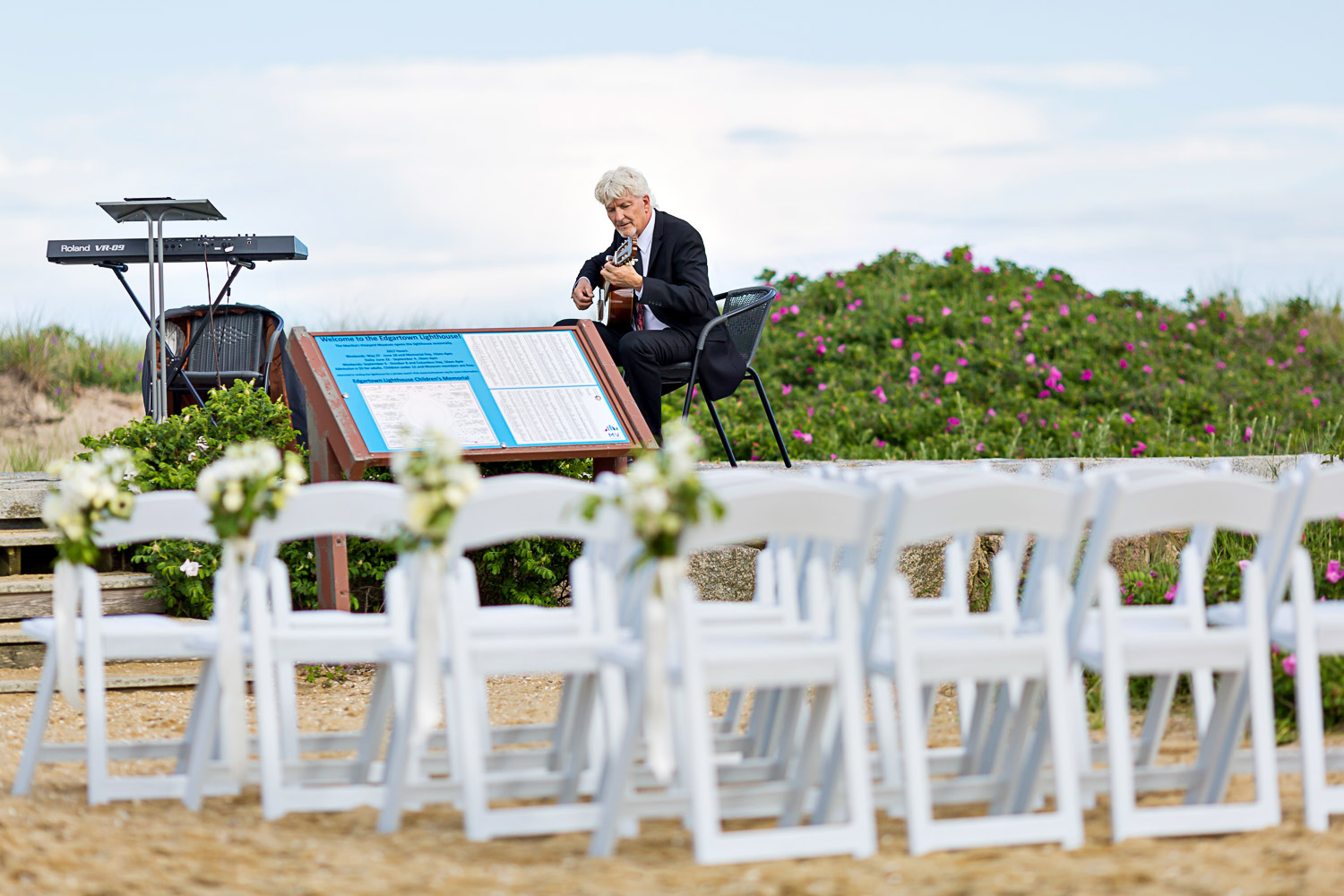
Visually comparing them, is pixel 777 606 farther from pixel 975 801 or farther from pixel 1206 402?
pixel 1206 402

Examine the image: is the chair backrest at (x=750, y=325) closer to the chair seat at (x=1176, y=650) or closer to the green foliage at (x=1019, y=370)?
the green foliage at (x=1019, y=370)

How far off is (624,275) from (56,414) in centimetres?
970

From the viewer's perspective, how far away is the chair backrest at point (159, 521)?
3664 mm

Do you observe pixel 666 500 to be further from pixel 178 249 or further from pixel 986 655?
pixel 178 249

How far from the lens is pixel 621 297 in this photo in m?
6.70

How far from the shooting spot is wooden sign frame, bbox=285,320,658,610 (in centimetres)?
559

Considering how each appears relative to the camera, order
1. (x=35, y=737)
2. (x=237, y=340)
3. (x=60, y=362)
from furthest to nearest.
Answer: (x=60, y=362) → (x=237, y=340) → (x=35, y=737)

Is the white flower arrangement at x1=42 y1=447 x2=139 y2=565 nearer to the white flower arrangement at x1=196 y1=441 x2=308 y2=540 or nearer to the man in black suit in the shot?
the white flower arrangement at x1=196 y1=441 x2=308 y2=540

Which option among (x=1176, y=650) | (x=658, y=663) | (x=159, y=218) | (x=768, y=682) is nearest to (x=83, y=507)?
(x=658, y=663)

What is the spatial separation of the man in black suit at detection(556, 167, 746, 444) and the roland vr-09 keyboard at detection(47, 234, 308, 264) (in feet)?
8.60

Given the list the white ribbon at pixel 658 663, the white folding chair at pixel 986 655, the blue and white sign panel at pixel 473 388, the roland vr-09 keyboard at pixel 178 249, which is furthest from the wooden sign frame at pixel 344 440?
the white ribbon at pixel 658 663

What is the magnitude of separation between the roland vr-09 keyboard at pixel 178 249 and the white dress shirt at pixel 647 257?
9.08ft

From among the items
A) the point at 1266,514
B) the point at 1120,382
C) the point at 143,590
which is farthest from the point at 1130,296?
the point at 1266,514

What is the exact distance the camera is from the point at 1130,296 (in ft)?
47.4
